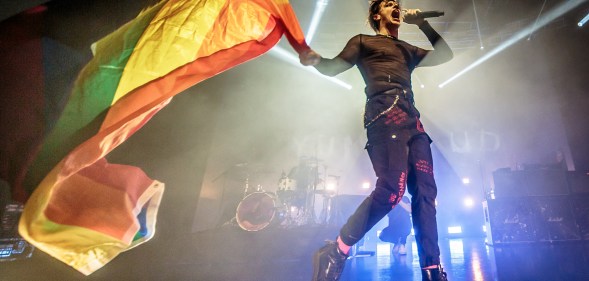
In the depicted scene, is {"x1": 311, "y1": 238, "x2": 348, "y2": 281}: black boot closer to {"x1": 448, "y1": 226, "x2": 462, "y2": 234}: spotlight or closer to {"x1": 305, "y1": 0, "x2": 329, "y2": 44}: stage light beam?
{"x1": 305, "y1": 0, "x2": 329, "y2": 44}: stage light beam

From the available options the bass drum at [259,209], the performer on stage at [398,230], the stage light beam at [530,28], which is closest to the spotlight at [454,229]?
the performer on stage at [398,230]

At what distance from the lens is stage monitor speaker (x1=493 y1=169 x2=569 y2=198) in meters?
5.13

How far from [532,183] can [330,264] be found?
5.86 m

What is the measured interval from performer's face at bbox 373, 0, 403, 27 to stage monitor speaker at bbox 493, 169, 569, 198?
4.98 meters

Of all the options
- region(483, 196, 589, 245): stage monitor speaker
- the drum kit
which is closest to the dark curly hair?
the drum kit

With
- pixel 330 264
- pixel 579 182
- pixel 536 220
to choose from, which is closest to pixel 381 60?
pixel 330 264

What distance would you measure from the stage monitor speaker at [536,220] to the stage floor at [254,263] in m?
1.47

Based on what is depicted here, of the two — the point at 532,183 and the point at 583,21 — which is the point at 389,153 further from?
the point at 583,21

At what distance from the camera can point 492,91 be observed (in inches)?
352

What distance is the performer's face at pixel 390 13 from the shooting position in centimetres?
214

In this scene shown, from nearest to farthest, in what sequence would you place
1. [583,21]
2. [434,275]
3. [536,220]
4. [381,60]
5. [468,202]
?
[434,275] → [381,60] → [536,220] → [583,21] → [468,202]

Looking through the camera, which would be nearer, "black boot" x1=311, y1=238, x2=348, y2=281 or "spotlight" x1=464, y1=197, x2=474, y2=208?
"black boot" x1=311, y1=238, x2=348, y2=281

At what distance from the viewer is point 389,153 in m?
1.58

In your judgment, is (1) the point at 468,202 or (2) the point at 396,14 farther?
(1) the point at 468,202
